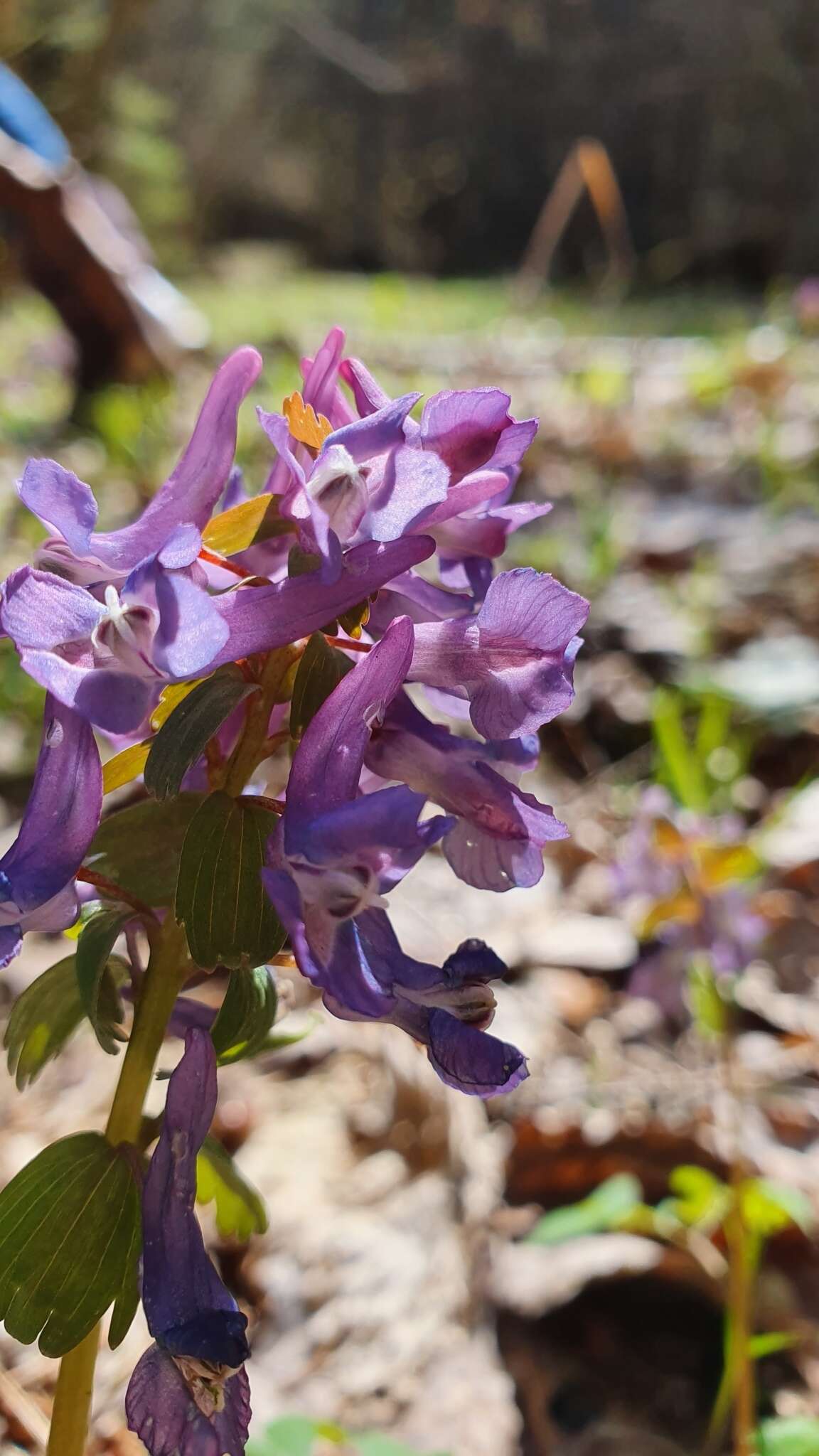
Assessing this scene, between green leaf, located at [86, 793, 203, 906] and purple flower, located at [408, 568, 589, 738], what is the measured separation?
8.0 inches

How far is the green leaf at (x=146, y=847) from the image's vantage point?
2.54ft

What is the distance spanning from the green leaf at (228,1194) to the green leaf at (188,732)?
12.1 inches

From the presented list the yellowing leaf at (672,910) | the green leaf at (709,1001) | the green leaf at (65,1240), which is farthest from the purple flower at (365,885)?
the yellowing leaf at (672,910)

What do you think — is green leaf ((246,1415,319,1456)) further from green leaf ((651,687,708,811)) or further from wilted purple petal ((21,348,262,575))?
green leaf ((651,687,708,811))

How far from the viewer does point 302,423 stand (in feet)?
2.39

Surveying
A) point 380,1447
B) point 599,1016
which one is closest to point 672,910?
point 599,1016

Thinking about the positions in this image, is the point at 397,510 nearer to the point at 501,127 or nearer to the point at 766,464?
the point at 766,464

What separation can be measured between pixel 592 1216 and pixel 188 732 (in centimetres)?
82

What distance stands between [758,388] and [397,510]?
6321mm

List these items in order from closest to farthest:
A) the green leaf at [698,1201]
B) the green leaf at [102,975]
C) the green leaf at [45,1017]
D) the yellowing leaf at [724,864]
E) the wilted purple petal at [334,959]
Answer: the wilted purple petal at [334,959]
the green leaf at [102,975]
the green leaf at [45,1017]
the green leaf at [698,1201]
the yellowing leaf at [724,864]

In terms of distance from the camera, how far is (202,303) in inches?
587

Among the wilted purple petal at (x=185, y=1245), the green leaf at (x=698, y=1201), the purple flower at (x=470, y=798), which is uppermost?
the purple flower at (x=470, y=798)

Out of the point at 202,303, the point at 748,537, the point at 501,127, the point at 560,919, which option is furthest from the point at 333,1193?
the point at 501,127

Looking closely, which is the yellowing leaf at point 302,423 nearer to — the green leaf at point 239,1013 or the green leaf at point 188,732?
the green leaf at point 188,732
